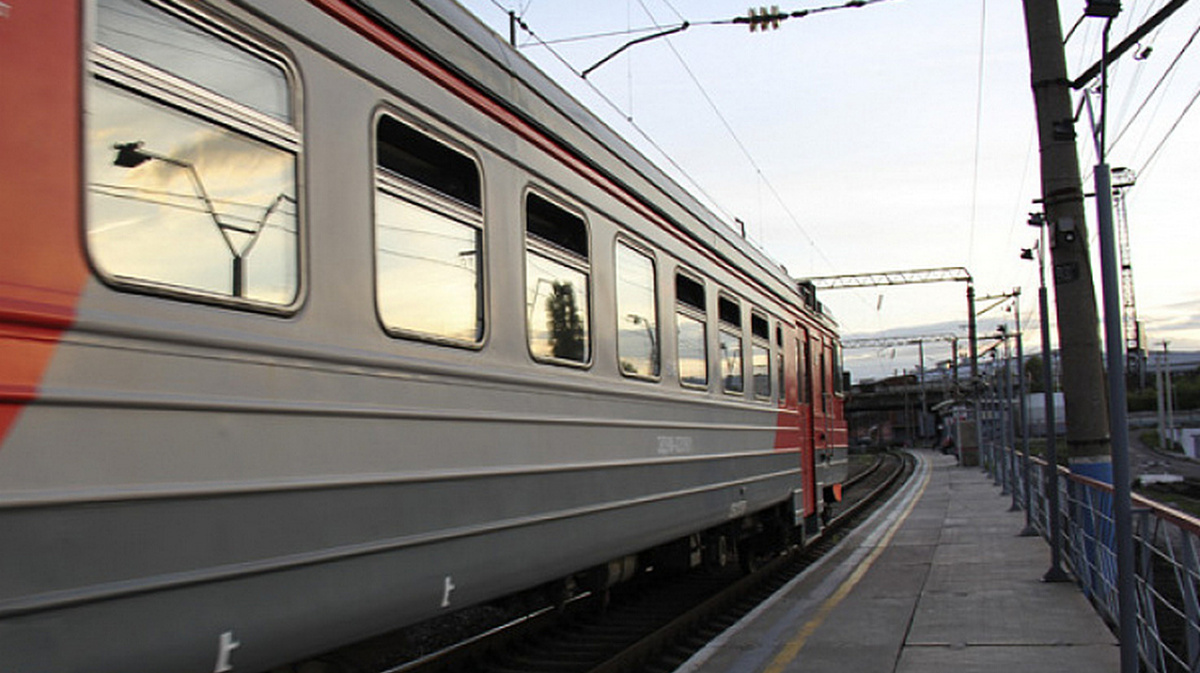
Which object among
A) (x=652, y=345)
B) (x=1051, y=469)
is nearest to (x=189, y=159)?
(x=652, y=345)

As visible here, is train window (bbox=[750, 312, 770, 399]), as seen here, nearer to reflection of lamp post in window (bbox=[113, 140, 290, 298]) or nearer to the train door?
the train door

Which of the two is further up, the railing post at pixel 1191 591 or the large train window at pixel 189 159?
the large train window at pixel 189 159

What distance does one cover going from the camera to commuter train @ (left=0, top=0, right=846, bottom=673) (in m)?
2.49

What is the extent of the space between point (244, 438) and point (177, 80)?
98cm

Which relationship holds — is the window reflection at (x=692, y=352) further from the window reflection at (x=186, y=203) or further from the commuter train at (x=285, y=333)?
the window reflection at (x=186, y=203)

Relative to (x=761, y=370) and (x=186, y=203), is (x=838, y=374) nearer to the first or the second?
(x=761, y=370)

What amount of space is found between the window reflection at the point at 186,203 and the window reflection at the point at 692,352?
13.5ft

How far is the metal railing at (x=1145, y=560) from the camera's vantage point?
509cm

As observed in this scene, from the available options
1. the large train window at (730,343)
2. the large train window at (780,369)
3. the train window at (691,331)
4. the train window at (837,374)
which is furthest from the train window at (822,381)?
the train window at (691,331)

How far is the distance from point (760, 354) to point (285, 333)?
691 cm

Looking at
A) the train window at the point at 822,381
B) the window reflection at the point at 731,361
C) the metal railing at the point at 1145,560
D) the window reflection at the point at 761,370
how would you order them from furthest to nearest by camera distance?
1. the train window at the point at 822,381
2. the window reflection at the point at 761,370
3. the window reflection at the point at 731,361
4. the metal railing at the point at 1145,560

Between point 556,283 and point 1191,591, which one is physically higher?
point 556,283

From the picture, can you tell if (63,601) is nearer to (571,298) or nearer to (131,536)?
(131,536)

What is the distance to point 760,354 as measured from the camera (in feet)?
31.9
